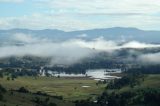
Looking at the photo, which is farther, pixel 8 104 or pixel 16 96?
pixel 16 96

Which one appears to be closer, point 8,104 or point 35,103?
point 8,104

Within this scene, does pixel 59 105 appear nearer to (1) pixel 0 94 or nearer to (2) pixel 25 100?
(2) pixel 25 100

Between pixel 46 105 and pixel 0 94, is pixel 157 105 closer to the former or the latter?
pixel 46 105

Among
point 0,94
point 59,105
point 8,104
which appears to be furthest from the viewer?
point 59,105

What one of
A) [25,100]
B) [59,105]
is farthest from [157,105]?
[25,100]

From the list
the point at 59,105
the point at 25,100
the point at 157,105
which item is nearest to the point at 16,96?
the point at 25,100

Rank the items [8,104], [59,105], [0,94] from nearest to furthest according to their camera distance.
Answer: [8,104] → [0,94] → [59,105]

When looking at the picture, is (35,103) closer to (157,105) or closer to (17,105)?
(17,105)
